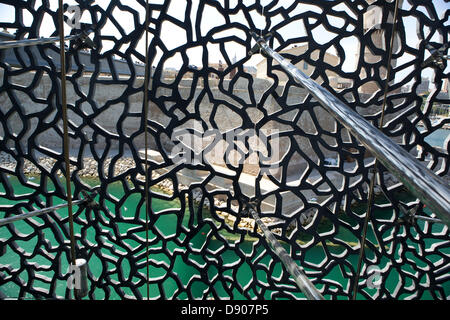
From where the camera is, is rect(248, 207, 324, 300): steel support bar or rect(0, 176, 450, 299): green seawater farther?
rect(0, 176, 450, 299): green seawater

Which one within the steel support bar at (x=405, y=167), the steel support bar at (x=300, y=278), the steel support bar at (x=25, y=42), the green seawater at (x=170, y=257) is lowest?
the green seawater at (x=170, y=257)

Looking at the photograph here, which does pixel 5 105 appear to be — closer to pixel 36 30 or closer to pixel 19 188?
pixel 19 188

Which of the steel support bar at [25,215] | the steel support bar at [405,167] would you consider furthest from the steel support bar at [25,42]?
the steel support bar at [405,167]

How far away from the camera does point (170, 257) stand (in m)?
1.81

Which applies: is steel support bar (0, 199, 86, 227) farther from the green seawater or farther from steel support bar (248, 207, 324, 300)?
steel support bar (248, 207, 324, 300)

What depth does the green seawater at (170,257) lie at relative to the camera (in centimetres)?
175


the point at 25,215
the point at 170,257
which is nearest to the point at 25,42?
the point at 25,215

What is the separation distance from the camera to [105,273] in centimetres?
179

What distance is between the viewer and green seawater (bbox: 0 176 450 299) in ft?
5.74

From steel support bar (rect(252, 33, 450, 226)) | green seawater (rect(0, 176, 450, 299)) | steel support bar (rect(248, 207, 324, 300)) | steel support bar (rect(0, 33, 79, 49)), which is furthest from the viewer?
green seawater (rect(0, 176, 450, 299))

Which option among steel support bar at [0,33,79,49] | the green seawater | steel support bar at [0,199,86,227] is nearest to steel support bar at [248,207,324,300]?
the green seawater

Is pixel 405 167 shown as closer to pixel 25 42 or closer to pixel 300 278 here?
pixel 300 278

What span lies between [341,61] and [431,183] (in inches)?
54.2

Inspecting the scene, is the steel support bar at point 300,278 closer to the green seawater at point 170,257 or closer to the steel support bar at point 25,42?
the green seawater at point 170,257
